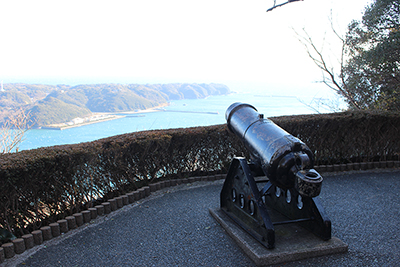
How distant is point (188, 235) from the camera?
3770 mm

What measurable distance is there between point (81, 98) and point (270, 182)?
39.1 m

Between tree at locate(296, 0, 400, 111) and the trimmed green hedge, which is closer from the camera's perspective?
the trimmed green hedge

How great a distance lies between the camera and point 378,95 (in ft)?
30.7

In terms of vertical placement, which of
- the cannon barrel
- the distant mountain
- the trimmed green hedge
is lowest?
the distant mountain

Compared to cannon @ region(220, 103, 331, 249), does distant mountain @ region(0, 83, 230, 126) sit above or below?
below

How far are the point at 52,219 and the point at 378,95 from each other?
9.95 meters

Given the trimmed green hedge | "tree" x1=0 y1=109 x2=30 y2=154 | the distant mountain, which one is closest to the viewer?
the trimmed green hedge

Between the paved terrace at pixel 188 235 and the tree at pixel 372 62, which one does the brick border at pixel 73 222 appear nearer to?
the paved terrace at pixel 188 235

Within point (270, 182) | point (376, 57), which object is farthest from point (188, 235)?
point (376, 57)

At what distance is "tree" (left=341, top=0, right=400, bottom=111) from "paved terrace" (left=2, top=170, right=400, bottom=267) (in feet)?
13.2

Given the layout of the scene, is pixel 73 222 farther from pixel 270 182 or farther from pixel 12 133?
pixel 12 133

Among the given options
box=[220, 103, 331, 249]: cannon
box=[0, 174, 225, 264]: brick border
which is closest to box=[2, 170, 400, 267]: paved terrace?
box=[0, 174, 225, 264]: brick border

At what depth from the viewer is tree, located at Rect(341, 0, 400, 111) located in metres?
7.64

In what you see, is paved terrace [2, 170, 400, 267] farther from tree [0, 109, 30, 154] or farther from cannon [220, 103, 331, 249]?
tree [0, 109, 30, 154]
